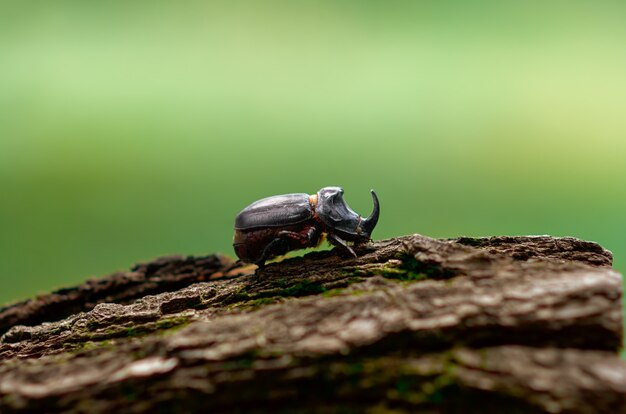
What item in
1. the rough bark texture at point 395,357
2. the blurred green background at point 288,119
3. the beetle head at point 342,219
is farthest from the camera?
the blurred green background at point 288,119

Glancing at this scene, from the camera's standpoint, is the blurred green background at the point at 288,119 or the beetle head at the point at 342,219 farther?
the blurred green background at the point at 288,119

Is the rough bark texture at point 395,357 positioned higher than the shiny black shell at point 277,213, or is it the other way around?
the shiny black shell at point 277,213

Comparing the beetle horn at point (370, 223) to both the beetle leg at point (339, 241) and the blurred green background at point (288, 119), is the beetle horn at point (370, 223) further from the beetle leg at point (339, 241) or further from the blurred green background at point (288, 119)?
the blurred green background at point (288, 119)

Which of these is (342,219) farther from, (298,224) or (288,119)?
(288,119)

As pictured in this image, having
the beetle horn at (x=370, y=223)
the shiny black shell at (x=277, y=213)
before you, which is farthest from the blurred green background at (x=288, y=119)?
the shiny black shell at (x=277, y=213)

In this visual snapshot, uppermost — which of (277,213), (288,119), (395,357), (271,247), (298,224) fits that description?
(288,119)

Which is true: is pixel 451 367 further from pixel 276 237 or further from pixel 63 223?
pixel 63 223

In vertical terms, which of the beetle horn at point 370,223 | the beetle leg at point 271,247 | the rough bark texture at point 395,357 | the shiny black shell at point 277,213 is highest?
the shiny black shell at point 277,213

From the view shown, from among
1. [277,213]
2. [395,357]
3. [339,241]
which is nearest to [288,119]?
[277,213]
